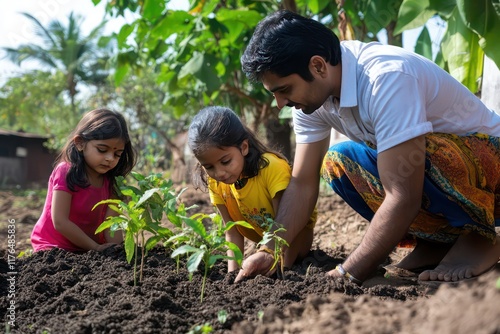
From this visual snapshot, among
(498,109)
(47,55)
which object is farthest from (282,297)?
(47,55)

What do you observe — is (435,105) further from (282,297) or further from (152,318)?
(152,318)

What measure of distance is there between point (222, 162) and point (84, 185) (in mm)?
957

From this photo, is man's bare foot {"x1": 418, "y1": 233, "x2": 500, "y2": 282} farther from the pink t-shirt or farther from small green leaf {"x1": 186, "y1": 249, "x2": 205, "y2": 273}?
the pink t-shirt

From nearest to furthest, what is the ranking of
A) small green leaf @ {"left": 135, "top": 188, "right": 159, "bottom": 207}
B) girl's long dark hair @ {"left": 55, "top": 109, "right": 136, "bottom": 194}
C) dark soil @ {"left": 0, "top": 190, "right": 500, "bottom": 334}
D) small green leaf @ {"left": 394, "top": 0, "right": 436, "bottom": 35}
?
dark soil @ {"left": 0, "top": 190, "right": 500, "bottom": 334} < small green leaf @ {"left": 135, "top": 188, "right": 159, "bottom": 207} < girl's long dark hair @ {"left": 55, "top": 109, "right": 136, "bottom": 194} < small green leaf @ {"left": 394, "top": 0, "right": 436, "bottom": 35}

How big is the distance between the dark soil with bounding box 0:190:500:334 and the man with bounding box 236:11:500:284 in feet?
0.64

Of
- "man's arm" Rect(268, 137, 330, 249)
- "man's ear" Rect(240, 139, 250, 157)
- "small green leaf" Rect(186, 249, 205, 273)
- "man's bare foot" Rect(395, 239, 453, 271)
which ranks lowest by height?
"man's bare foot" Rect(395, 239, 453, 271)

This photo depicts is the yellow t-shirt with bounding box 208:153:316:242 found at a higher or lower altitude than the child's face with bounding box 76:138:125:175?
lower

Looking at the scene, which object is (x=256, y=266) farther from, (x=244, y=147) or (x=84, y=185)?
(x=84, y=185)

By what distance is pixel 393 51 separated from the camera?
227 centimetres

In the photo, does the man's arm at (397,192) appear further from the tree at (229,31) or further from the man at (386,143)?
the tree at (229,31)

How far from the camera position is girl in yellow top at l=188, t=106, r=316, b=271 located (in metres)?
2.57

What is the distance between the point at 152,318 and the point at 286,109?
272 centimetres

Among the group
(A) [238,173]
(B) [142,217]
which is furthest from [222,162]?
(B) [142,217]

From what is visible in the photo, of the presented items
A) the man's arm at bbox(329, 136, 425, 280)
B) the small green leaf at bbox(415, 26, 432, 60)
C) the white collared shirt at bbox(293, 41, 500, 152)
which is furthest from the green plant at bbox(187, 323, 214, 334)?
the small green leaf at bbox(415, 26, 432, 60)
